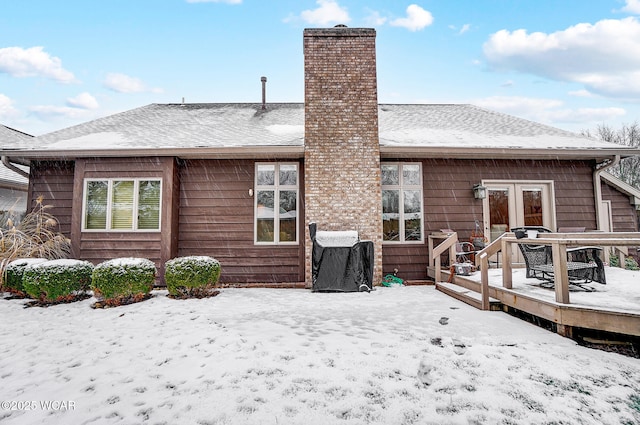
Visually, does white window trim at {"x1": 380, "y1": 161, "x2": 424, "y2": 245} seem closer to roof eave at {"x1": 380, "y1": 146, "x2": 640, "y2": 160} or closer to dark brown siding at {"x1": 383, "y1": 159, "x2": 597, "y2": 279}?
dark brown siding at {"x1": 383, "y1": 159, "x2": 597, "y2": 279}

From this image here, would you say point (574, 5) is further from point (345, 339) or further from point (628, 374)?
point (345, 339)

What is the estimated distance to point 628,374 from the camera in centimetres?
235

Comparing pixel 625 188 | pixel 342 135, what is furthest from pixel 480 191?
pixel 625 188

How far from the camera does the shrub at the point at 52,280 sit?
4.59 metres

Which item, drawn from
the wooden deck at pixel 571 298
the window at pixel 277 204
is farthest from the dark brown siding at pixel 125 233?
the wooden deck at pixel 571 298

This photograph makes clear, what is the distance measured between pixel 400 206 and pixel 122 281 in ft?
17.4

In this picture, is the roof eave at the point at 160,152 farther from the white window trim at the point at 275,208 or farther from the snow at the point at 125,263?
the snow at the point at 125,263

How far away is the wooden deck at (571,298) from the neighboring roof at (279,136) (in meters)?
2.65

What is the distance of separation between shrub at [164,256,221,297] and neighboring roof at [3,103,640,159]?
2357mm

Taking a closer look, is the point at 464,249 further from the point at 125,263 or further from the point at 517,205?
the point at 125,263

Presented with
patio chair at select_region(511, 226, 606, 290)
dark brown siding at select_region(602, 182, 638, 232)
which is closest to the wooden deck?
patio chair at select_region(511, 226, 606, 290)

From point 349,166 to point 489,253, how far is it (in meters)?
2.99

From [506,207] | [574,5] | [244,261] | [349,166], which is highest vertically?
[574,5]

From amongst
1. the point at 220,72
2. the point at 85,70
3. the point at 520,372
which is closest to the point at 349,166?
the point at 520,372
